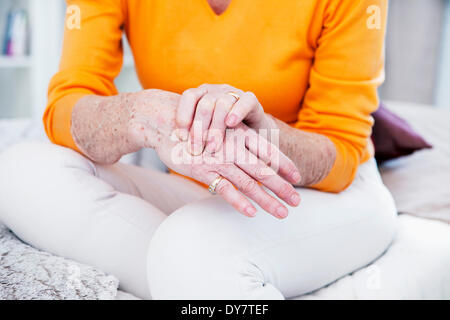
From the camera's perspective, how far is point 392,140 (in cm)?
123

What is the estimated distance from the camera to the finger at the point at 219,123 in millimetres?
608

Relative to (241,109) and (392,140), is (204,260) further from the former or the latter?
(392,140)

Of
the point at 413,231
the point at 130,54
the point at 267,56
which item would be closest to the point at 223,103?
the point at 267,56

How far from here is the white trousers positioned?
586 millimetres

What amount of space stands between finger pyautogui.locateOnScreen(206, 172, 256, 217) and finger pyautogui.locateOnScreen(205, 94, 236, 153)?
41 mm

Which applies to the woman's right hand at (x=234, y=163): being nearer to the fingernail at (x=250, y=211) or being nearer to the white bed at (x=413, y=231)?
the fingernail at (x=250, y=211)

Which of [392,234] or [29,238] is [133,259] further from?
[392,234]

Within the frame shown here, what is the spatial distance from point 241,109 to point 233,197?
4.2 inches

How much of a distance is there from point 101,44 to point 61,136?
0.18m

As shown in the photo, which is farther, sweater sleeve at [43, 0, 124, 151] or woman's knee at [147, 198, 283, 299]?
sweater sleeve at [43, 0, 124, 151]

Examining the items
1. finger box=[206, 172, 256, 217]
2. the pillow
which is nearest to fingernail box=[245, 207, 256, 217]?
finger box=[206, 172, 256, 217]

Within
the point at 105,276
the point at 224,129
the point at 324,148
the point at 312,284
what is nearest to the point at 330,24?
the point at 324,148

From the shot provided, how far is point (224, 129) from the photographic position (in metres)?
0.62

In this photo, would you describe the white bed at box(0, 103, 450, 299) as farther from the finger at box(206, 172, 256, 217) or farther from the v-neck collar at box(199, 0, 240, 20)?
the v-neck collar at box(199, 0, 240, 20)
